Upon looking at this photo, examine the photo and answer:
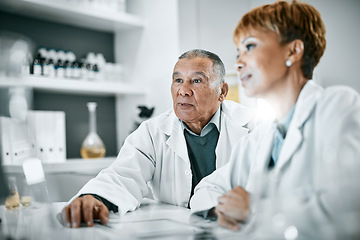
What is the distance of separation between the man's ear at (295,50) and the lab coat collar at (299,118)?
0.04m

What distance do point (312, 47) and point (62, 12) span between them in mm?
1750

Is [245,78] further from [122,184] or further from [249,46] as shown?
[122,184]

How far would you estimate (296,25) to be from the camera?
21.2 inches

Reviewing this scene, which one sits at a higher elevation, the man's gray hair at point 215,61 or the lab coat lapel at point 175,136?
the man's gray hair at point 215,61

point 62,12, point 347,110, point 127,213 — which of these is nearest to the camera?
point 347,110

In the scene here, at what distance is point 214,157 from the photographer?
88 centimetres

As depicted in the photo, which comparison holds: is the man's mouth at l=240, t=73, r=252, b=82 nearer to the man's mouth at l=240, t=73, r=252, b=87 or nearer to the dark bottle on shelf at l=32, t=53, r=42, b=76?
the man's mouth at l=240, t=73, r=252, b=87

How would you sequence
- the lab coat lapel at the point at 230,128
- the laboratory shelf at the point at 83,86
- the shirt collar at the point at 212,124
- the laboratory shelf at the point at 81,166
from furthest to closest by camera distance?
the laboratory shelf at the point at 83,86
the laboratory shelf at the point at 81,166
the shirt collar at the point at 212,124
the lab coat lapel at the point at 230,128

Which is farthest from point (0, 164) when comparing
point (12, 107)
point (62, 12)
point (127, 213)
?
point (62, 12)

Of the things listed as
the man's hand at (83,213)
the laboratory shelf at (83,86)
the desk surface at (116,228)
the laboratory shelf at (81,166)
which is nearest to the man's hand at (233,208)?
the desk surface at (116,228)

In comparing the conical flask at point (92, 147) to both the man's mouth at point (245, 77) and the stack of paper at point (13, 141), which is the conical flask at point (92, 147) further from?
the man's mouth at point (245, 77)

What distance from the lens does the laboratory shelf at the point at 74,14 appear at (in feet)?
6.24

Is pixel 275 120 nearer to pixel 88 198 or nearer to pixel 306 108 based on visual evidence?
pixel 306 108

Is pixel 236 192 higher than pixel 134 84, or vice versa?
pixel 134 84
